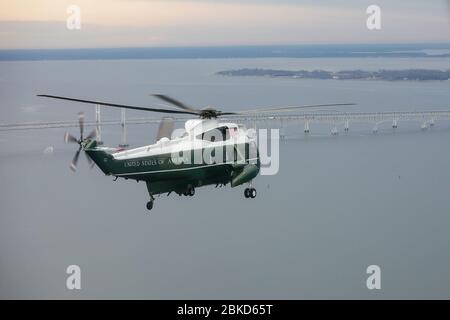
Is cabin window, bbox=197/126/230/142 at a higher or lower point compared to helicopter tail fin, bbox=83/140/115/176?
higher

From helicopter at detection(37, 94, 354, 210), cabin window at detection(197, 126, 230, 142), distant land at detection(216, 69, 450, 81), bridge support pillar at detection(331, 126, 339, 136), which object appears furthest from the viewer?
distant land at detection(216, 69, 450, 81)

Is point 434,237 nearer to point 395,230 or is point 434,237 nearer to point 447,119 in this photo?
point 395,230

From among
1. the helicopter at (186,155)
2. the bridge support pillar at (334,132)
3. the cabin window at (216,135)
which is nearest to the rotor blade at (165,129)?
the helicopter at (186,155)

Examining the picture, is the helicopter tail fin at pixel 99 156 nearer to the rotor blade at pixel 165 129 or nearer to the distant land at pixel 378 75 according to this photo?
the rotor blade at pixel 165 129

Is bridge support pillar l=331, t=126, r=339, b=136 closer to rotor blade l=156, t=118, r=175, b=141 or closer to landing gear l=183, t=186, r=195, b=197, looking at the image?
rotor blade l=156, t=118, r=175, b=141

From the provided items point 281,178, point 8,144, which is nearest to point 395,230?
point 281,178

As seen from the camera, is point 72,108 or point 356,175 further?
point 72,108

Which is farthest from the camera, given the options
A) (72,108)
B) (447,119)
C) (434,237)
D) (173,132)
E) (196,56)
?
(447,119)

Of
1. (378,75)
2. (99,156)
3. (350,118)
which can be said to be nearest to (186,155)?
(99,156)

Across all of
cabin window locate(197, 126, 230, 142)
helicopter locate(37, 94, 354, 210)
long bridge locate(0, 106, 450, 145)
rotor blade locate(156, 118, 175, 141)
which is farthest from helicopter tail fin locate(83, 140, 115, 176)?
long bridge locate(0, 106, 450, 145)
